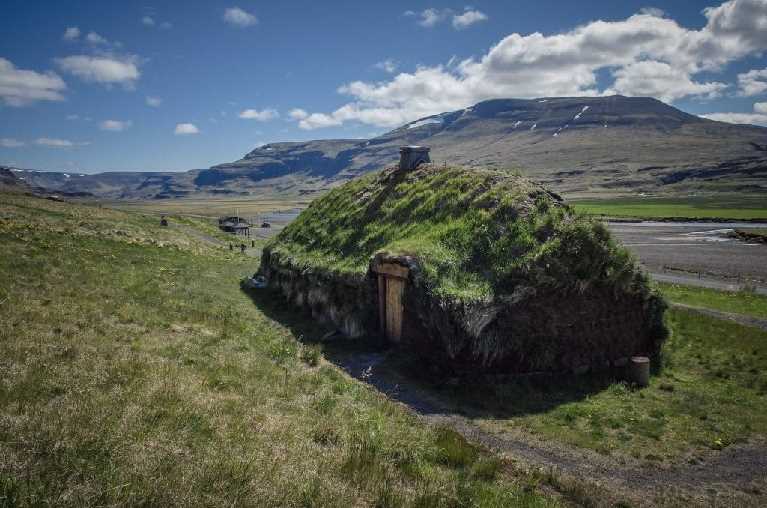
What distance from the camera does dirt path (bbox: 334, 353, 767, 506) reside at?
29.6ft

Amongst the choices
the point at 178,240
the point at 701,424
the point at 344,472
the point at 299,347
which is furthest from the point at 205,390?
the point at 178,240

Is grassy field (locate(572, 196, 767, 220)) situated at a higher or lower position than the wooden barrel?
higher

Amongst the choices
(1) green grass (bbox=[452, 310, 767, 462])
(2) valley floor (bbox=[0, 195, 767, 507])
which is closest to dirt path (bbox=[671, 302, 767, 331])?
(2) valley floor (bbox=[0, 195, 767, 507])

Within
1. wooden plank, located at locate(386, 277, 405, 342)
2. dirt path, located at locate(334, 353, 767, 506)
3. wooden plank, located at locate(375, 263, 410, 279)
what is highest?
wooden plank, located at locate(375, 263, 410, 279)

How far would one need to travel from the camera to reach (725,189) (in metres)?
141

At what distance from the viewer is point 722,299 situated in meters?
26.9

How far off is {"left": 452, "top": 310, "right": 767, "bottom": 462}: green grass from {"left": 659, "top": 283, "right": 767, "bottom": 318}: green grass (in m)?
7.77

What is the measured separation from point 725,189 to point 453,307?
542 feet

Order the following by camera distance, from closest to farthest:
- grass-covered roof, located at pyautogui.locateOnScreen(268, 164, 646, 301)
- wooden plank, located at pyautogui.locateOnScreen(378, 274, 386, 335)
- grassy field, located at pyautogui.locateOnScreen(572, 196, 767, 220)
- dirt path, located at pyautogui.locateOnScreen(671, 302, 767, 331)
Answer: grass-covered roof, located at pyautogui.locateOnScreen(268, 164, 646, 301) → wooden plank, located at pyautogui.locateOnScreen(378, 274, 386, 335) → dirt path, located at pyautogui.locateOnScreen(671, 302, 767, 331) → grassy field, located at pyautogui.locateOnScreen(572, 196, 767, 220)

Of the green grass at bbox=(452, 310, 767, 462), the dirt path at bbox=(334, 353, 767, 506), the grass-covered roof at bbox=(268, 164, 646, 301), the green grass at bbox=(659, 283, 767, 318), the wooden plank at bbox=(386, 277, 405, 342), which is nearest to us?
the dirt path at bbox=(334, 353, 767, 506)

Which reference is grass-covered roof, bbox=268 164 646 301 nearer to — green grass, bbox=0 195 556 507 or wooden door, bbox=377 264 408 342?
wooden door, bbox=377 264 408 342

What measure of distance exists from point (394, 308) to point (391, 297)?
1.49 ft

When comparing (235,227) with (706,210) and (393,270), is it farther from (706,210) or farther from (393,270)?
(706,210)

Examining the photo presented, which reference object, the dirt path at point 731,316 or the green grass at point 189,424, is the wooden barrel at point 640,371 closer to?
the green grass at point 189,424
